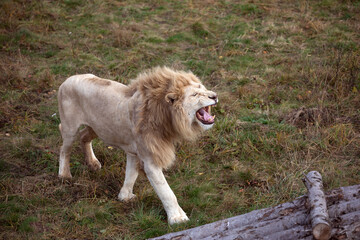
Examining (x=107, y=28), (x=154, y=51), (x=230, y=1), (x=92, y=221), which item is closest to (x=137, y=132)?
(x=92, y=221)

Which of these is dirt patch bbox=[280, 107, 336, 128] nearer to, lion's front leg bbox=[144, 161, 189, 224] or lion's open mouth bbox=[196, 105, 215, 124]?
lion's open mouth bbox=[196, 105, 215, 124]

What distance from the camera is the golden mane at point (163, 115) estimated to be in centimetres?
383

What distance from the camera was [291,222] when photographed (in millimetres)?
2793

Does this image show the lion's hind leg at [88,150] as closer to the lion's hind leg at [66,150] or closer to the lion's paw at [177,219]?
the lion's hind leg at [66,150]

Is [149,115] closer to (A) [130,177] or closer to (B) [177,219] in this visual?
(A) [130,177]

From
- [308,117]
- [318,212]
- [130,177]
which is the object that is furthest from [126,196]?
[308,117]

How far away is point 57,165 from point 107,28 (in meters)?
5.10

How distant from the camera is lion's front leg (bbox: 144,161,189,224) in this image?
3980 mm

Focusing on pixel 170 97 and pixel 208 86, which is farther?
pixel 208 86

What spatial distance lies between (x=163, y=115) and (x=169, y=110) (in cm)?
8

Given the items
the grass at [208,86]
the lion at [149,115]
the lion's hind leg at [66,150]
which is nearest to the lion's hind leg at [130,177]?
the lion at [149,115]

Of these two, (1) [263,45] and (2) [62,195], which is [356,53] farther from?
(2) [62,195]

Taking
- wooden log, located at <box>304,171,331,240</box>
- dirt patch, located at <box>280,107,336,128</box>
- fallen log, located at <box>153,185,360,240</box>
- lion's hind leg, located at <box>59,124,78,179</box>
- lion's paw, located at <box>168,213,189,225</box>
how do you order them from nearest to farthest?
1. wooden log, located at <box>304,171,331,240</box>
2. fallen log, located at <box>153,185,360,240</box>
3. lion's paw, located at <box>168,213,189,225</box>
4. lion's hind leg, located at <box>59,124,78,179</box>
5. dirt patch, located at <box>280,107,336,128</box>

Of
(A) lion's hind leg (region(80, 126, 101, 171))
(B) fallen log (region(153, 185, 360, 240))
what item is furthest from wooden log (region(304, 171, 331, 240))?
(A) lion's hind leg (region(80, 126, 101, 171))
